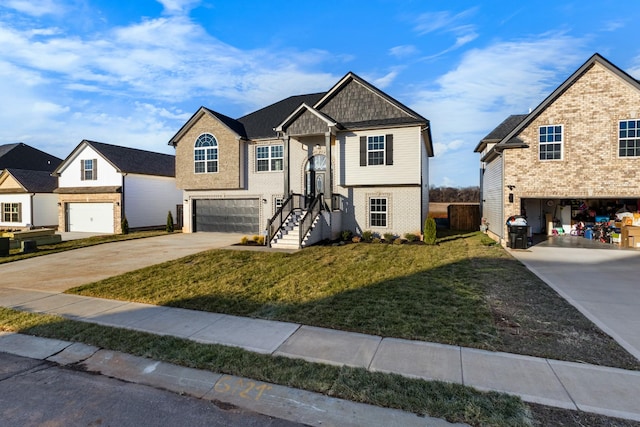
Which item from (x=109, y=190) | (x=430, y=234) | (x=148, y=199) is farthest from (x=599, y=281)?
(x=109, y=190)

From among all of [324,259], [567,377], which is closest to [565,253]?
[324,259]

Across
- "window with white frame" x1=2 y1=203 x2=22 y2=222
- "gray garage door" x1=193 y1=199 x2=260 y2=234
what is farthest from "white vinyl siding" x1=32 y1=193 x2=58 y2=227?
"gray garage door" x1=193 y1=199 x2=260 y2=234

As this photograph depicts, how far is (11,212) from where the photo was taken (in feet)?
90.0

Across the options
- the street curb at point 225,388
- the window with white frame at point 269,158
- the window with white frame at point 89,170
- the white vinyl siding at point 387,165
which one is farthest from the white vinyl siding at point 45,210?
the street curb at point 225,388

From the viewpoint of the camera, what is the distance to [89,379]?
4195mm

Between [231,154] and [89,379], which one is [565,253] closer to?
[89,379]

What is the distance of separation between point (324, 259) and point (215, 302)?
539 centimetres

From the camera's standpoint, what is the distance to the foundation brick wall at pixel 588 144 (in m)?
13.5

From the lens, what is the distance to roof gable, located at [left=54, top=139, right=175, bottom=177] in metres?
23.7

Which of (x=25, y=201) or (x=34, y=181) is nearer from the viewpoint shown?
(x=25, y=201)

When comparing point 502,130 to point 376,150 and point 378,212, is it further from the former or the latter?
point 378,212

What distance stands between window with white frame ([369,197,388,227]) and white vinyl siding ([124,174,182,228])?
17438 millimetres

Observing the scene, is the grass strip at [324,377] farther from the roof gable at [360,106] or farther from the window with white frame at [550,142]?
the roof gable at [360,106]

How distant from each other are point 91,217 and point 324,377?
26452 mm
